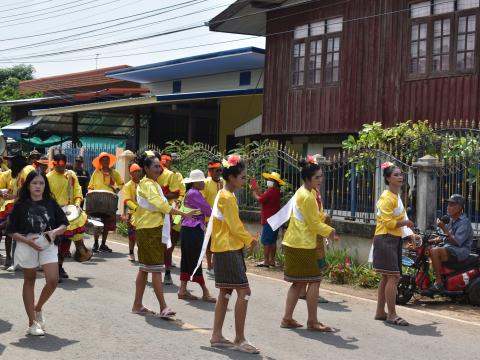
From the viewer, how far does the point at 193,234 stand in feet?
30.1

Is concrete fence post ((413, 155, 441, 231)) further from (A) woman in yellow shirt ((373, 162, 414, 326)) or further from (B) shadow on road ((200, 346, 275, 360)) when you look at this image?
(B) shadow on road ((200, 346, 275, 360))

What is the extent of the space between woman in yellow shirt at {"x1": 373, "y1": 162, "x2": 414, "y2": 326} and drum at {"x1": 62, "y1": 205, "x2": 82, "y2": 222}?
4612mm

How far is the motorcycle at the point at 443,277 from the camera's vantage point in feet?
30.1

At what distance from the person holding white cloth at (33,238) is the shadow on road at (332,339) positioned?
2603mm

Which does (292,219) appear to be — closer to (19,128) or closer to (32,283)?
(32,283)

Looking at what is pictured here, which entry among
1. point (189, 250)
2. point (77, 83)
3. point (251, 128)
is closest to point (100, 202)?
point (189, 250)

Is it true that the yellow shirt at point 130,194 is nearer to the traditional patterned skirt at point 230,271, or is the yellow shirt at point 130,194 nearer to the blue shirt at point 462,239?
the blue shirt at point 462,239

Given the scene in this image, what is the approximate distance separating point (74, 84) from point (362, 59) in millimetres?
22970

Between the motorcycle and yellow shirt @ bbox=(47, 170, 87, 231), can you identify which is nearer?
the motorcycle

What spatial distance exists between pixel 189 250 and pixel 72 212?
7.66 ft

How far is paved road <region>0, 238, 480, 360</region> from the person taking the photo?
21.3ft

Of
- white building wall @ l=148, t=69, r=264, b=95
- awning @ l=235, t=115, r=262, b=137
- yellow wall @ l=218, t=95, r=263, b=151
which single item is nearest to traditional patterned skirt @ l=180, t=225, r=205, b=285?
awning @ l=235, t=115, r=262, b=137

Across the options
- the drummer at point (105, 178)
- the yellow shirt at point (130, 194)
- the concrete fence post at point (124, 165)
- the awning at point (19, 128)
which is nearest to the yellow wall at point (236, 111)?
the concrete fence post at point (124, 165)

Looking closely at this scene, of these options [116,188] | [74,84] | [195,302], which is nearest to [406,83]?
[116,188]
